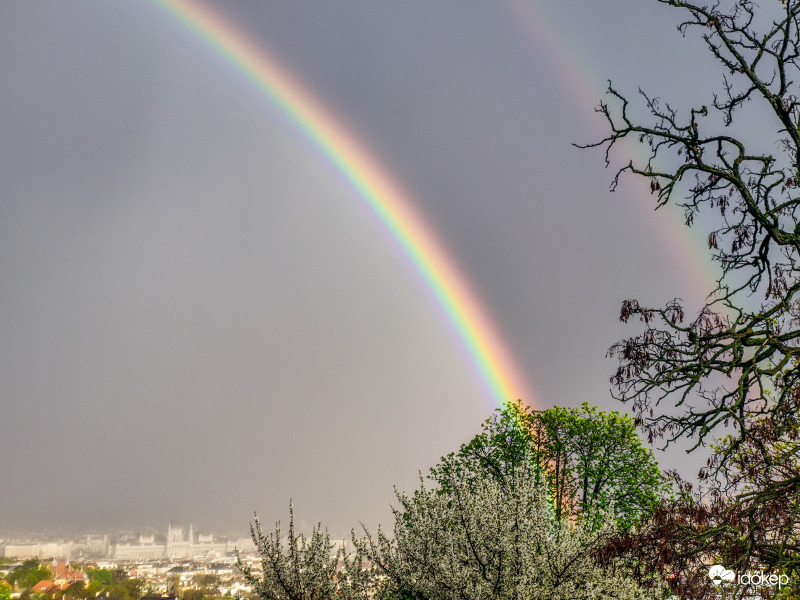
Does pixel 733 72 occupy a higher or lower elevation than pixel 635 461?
lower

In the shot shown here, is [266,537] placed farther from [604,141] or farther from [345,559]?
[604,141]

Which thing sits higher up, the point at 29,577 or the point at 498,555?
the point at 29,577

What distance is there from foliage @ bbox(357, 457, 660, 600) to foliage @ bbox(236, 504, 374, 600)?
290cm

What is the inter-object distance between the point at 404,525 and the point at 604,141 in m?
12.6

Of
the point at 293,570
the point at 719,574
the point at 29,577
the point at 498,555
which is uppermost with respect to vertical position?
the point at 29,577

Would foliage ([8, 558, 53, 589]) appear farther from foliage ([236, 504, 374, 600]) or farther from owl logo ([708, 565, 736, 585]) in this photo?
owl logo ([708, 565, 736, 585])

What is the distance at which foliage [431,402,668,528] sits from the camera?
99.8 ft

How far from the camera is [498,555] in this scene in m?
14.4

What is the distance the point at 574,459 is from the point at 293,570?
1786cm

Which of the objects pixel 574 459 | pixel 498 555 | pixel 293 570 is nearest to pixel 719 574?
pixel 498 555

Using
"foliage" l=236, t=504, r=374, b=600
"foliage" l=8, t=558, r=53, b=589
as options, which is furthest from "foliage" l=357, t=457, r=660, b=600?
"foliage" l=8, t=558, r=53, b=589

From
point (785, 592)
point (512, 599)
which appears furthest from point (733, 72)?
point (512, 599)

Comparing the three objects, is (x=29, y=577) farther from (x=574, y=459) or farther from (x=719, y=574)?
(x=719, y=574)

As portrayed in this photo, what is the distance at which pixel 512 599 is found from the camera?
1395cm
